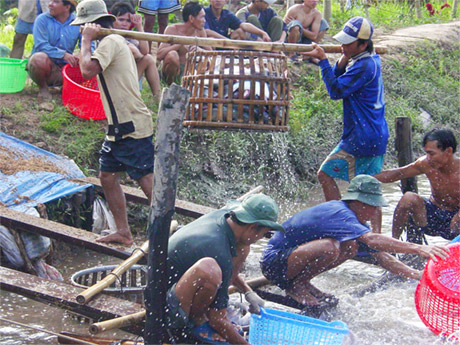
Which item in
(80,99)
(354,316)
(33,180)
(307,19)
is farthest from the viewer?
(307,19)

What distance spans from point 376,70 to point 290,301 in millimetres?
2103

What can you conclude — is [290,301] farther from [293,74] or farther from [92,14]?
[293,74]

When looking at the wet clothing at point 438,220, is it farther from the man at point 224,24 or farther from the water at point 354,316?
the man at point 224,24

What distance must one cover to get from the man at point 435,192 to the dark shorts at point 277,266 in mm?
1389

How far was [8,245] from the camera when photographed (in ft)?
17.4

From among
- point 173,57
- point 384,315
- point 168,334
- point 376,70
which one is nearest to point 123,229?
point 168,334

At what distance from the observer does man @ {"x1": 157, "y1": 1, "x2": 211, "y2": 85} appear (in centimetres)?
790

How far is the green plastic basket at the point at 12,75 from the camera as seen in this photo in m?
7.35

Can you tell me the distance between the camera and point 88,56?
4.78 metres

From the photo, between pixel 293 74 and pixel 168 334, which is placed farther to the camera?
pixel 293 74

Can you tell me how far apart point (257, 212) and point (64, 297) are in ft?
4.60

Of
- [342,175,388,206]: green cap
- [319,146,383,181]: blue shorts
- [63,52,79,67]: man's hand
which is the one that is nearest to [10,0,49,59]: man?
[63,52,79,67]: man's hand

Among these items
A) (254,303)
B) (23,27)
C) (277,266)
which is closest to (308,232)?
(277,266)

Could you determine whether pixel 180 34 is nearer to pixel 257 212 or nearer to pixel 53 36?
pixel 53 36
